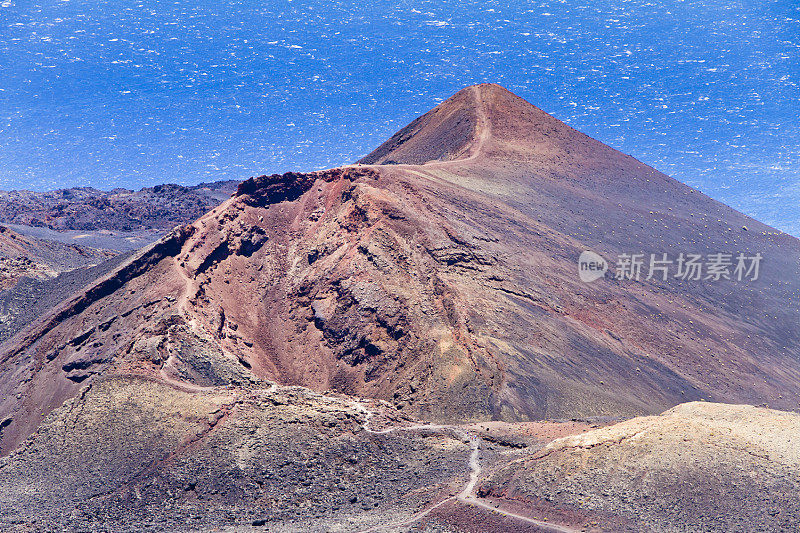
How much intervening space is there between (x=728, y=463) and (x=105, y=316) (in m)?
30.6

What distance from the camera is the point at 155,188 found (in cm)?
12544

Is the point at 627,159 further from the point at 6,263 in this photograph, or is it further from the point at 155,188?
the point at 155,188

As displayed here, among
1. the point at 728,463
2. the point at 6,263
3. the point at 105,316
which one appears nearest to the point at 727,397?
the point at 728,463

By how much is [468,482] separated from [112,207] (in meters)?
101

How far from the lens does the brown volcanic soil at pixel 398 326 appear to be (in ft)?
105

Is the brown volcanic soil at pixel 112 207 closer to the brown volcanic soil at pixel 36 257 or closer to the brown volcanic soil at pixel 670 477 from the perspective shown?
the brown volcanic soil at pixel 36 257

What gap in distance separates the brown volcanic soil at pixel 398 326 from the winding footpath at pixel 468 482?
1.34 ft

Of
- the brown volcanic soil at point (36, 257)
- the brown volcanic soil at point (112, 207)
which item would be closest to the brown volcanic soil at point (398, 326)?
the brown volcanic soil at point (36, 257)

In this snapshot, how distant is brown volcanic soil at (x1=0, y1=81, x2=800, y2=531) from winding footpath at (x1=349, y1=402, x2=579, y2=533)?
0.41m

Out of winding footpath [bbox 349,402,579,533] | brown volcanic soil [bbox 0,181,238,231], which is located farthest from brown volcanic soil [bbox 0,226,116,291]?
winding footpath [bbox 349,402,579,533]

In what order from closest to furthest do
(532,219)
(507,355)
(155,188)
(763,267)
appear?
(507,355) < (532,219) < (763,267) < (155,188)

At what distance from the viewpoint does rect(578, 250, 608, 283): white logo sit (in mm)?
49969

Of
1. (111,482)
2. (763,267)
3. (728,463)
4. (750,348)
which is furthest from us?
(763,267)

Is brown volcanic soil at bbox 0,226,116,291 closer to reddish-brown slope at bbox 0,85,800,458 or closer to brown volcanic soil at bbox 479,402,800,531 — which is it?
reddish-brown slope at bbox 0,85,800,458
